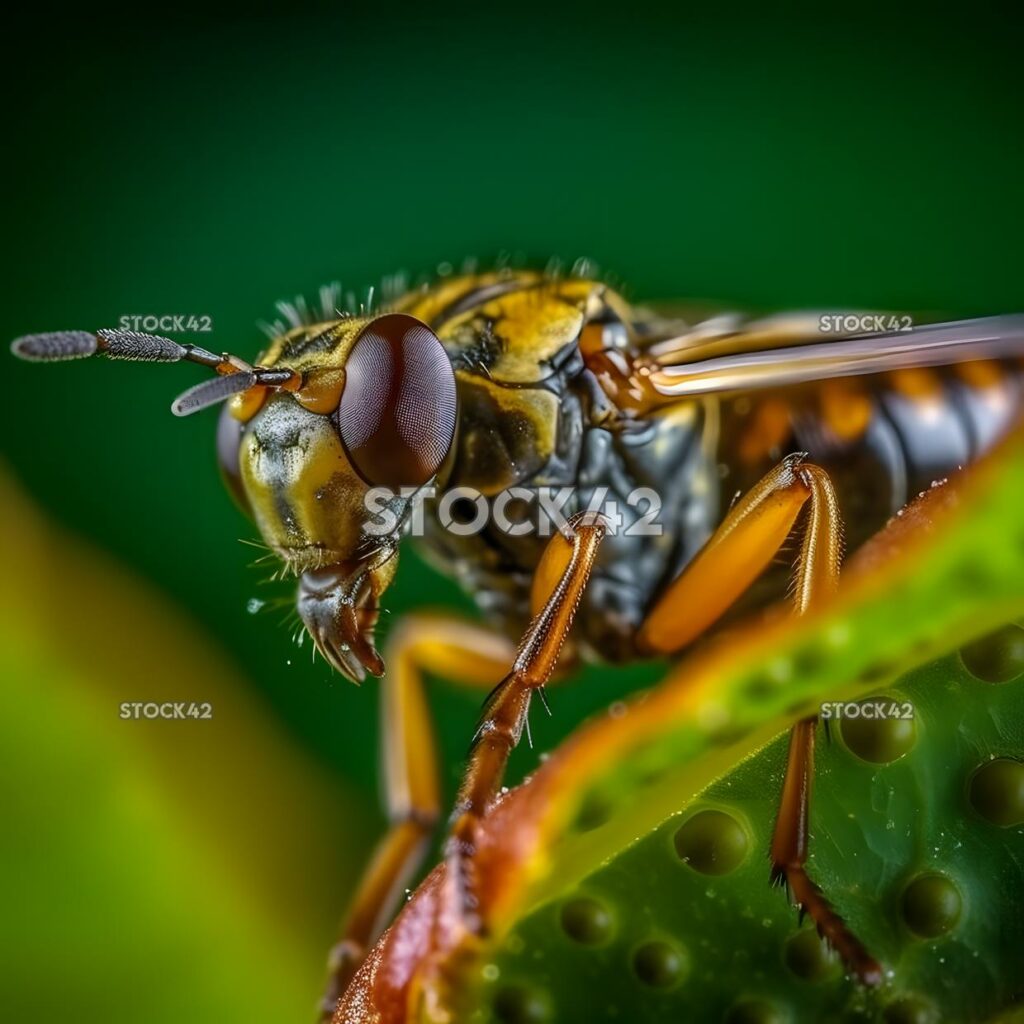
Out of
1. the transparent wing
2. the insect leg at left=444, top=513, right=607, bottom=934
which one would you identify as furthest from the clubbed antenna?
the transparent wing

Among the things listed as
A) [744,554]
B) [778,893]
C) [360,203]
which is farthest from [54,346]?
[360,203]

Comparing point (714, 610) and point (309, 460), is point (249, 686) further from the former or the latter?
point (714, 610)

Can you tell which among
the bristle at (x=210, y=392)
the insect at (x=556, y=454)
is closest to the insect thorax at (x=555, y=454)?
the insect at (x=556, y=454)

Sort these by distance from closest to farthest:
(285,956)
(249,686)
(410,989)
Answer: (410,989)
(285,956)
(249,686)

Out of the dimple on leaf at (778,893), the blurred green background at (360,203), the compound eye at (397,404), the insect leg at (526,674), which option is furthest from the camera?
the blurred green background at (360,203)

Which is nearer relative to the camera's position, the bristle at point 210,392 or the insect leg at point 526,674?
the insect leg at point 526,674

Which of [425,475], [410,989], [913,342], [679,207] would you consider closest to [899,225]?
[679,207]

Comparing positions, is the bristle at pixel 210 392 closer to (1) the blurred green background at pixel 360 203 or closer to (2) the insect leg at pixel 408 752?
(1) the blurred green background at pixel 360 203
